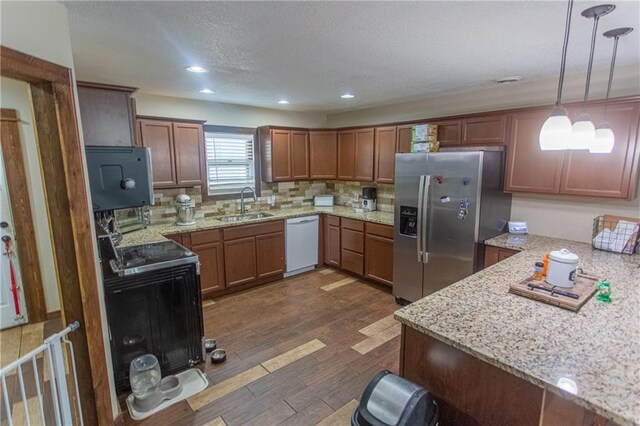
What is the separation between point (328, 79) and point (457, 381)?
2.52 meters

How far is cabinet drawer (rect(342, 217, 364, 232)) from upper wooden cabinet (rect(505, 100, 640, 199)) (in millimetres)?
1727

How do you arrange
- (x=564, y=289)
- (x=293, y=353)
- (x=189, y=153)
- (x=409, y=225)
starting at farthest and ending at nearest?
(x=189, y=153), (x=409, y=225), (x=293, y=353), (x=564, y=289)

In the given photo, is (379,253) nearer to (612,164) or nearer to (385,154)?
(385,154)

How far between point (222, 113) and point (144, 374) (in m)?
3.13

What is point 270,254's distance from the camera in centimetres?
425

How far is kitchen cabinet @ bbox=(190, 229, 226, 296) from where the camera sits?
11.9 feet

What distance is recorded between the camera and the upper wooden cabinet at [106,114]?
6.70ft

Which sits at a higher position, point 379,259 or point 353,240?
point 353,240

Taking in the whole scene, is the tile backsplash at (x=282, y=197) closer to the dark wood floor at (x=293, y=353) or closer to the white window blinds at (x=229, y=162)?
the white window blinds at (x=229, y=162)

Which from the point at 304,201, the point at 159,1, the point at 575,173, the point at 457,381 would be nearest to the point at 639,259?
the point at 575,173

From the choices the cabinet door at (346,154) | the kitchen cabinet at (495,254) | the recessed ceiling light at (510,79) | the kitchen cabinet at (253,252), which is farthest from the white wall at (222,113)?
the kitchen cabinet at (495,254)

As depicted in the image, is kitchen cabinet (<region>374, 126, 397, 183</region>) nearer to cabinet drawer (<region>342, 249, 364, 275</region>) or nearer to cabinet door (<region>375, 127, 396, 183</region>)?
cabinet door (<region>375, 127, 396, 183</region>)

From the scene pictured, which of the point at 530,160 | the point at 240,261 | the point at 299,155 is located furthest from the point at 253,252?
the point at 530,160

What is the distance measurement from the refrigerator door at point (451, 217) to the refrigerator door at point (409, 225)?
8 centimetres
